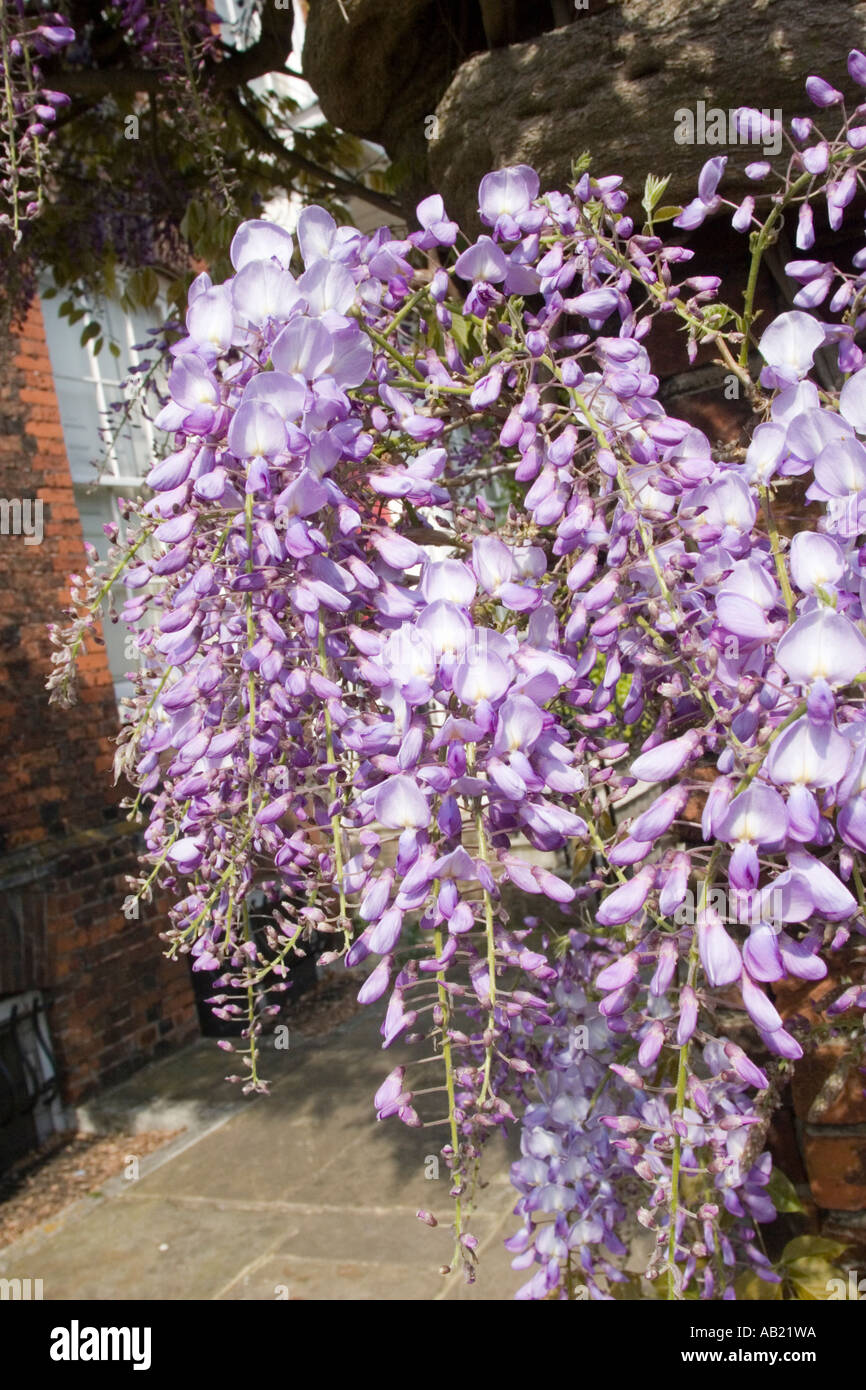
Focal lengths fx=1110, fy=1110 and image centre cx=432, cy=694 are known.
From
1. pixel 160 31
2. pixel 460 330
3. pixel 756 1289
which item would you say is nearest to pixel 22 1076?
pixel 756 1289

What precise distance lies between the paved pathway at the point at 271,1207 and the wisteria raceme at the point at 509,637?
90.5 inches

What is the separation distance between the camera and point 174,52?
97.3 inches

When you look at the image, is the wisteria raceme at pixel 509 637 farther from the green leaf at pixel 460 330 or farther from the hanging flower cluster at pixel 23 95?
the hanging flower cluster at pixel 23 95

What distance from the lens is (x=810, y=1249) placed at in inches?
64.9

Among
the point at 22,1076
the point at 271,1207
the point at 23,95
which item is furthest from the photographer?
the point at 22,1076

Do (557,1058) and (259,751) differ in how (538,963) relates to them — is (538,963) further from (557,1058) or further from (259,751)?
(557,1058)

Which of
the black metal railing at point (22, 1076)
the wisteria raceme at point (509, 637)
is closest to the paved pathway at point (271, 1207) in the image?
the black metal railing at point (22, 1076)

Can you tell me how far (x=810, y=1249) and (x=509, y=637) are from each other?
47.8 inches

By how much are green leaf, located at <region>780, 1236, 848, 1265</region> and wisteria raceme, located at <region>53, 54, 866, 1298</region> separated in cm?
38

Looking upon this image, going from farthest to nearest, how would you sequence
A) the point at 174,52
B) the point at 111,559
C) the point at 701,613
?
1. the point at 174,52
2. the point at 111,559
3. the point at 701,613

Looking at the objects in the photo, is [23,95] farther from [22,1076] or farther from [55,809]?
[22,1076]
